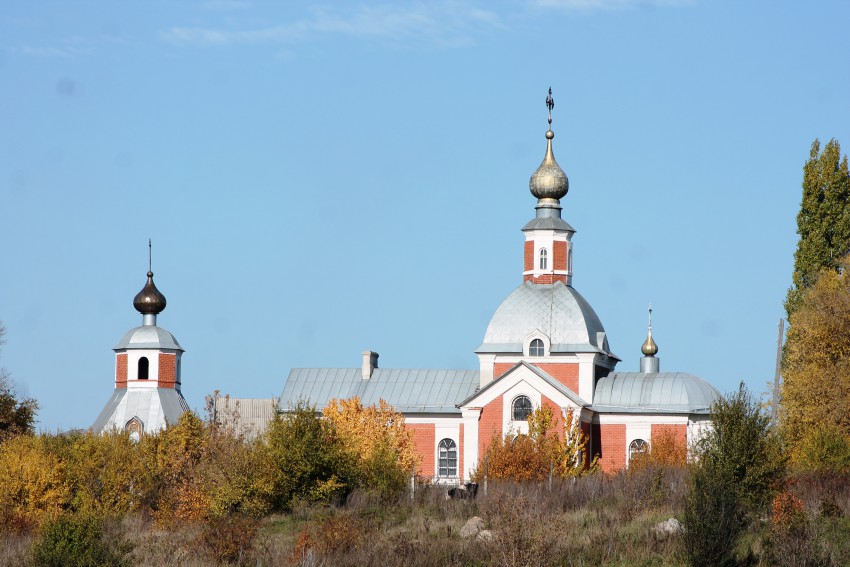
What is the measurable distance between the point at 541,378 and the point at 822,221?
10.6 meters

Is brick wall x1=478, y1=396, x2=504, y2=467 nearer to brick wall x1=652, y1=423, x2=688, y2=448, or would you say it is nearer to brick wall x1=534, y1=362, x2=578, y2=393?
brick wall x1=534, y1=362, x2=578, y2=393

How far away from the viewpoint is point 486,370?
55250 millimetres

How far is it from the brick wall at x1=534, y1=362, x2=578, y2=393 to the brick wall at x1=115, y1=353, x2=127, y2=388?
1786cm

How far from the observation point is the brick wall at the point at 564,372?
54.6 metres

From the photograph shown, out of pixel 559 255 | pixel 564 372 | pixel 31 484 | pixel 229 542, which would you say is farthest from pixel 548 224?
pixel 229 542

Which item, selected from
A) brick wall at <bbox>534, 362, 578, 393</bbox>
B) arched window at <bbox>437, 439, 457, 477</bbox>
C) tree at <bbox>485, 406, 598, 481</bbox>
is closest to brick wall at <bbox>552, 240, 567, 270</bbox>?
brick wall at <bbox>534, 362, 578, 393</bbox>

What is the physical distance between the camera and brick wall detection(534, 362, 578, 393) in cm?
5456

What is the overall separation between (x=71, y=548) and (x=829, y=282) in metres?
24.7

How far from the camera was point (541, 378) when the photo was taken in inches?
2061

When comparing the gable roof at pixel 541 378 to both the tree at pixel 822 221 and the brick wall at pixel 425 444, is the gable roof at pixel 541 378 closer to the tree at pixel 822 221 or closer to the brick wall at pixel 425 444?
the brick wall at pixel 425 444

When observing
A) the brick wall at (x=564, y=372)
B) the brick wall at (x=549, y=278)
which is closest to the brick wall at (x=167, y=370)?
the brick wall at (x=549, y=278)

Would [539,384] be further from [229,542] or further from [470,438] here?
[229,542]

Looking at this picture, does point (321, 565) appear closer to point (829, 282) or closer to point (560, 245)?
point (829, 282)

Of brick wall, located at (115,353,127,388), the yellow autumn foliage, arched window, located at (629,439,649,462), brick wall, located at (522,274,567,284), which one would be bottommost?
the yellow autumn foliage
